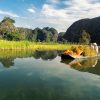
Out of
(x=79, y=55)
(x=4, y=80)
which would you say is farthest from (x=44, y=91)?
(x=79, y=55)

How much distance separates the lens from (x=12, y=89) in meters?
18.3

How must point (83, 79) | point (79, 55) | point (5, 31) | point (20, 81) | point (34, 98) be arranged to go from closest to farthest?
point (34, 98) → point (20, 81) → point (83, 79) → point (79, 55) → point (5, 31)

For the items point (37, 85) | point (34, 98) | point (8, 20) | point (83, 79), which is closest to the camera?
point (34, 98)

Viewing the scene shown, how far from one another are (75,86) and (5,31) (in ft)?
289

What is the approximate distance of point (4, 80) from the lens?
21656 mm

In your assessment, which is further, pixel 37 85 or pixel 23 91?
pixel 37 85

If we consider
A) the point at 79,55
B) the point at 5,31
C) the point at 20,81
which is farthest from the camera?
→ the point at 5,31

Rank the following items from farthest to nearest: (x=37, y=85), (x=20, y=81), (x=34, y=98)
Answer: (x=20, y=81) → (x=37, y=85) → (x=34, y=98)

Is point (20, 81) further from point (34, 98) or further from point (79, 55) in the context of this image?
point (79, 55)

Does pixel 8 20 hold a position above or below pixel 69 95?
above

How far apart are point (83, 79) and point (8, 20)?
9846cm

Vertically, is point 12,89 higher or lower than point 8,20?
lower

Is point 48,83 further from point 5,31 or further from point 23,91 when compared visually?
point 5,31

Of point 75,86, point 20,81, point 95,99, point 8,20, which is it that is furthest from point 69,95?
point 8,20
